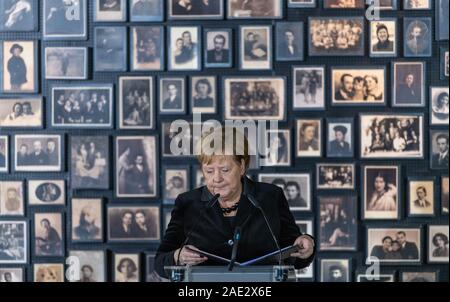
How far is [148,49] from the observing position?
3355 millimetres

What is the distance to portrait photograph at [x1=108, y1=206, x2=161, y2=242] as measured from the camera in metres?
3.38

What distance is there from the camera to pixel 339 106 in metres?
3.36

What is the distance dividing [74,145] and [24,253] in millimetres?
589

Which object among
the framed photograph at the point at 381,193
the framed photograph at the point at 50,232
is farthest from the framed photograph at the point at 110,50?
the framed photograph at the point at 381,193

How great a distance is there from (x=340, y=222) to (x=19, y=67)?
1.75 meters

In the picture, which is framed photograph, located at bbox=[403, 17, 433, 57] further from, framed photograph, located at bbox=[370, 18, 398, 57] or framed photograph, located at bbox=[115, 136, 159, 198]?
framed photograph, located at bbox=[115, 136, 159, 198]

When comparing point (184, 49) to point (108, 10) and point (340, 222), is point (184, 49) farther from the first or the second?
point (340, 222)

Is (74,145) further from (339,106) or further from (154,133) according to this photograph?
(339,106)

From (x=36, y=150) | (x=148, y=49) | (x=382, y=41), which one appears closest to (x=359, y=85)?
(x=382, y=41)

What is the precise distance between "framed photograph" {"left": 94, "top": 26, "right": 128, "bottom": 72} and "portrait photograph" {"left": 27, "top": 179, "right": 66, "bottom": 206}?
601mm
